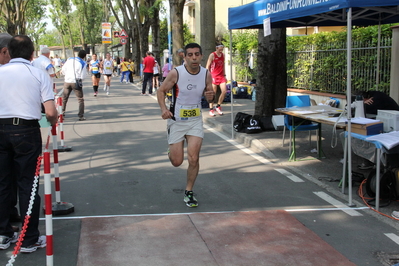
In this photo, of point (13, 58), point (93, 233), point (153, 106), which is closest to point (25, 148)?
point (13, 58)

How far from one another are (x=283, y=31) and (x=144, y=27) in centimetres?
2609

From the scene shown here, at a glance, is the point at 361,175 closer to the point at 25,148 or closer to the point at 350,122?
the point at 350,122

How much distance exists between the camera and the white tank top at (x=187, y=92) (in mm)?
5828

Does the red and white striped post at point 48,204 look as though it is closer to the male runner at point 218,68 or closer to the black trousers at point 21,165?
the black trousers at point 21,165

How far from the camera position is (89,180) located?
23.6 feet

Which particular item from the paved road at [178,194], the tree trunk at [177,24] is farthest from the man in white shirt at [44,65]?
the tree trunk at [177,24]

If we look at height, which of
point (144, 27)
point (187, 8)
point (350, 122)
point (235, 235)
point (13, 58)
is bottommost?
point (235, 235)

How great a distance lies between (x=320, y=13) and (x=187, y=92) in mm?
2568

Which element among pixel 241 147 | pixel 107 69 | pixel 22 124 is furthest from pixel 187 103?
pixel 107 69

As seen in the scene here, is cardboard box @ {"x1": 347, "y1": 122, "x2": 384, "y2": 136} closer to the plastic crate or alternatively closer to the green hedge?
the plastic crate

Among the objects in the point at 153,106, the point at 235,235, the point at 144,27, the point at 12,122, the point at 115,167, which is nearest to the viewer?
the point at 12,122

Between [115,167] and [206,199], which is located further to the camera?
[115,167]

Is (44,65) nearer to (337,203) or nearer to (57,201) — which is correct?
(57,201)

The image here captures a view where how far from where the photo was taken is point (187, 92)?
583cm
